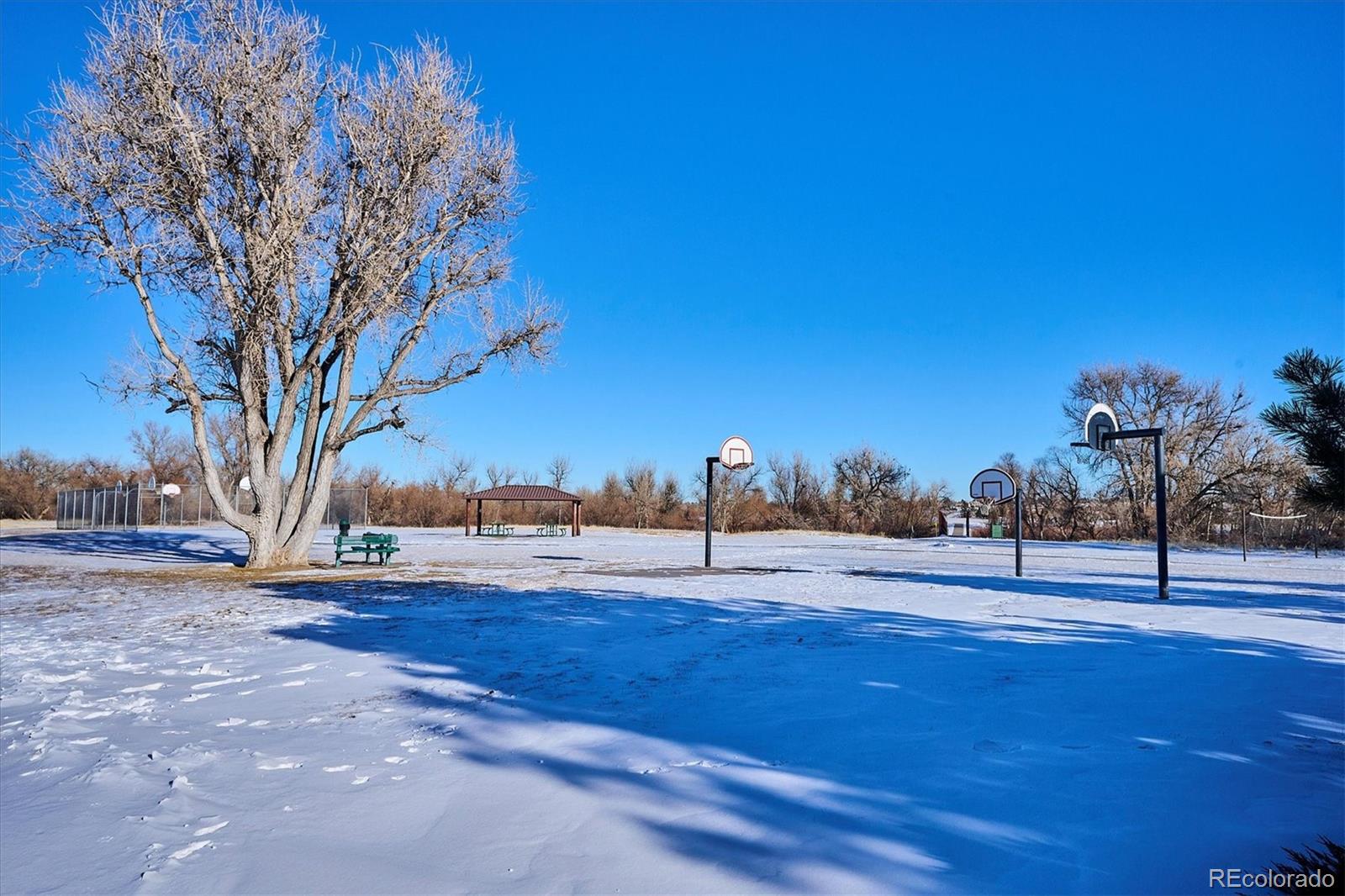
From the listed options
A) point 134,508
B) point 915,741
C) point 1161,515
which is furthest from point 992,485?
point 134,508

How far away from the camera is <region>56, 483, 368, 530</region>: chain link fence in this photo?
3734cm

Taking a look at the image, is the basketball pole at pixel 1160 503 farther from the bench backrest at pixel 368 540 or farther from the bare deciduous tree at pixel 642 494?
the bare deciduous tree at pixel 642 494

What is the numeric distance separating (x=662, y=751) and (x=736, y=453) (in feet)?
52.7

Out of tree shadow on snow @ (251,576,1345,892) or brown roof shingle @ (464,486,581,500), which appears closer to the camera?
tree shadow on snow @ (251,576,1345,892)

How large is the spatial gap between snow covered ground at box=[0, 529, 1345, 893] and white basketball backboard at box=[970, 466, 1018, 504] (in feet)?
34.7

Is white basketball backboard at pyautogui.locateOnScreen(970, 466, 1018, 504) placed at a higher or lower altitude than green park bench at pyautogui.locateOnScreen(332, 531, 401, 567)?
higher

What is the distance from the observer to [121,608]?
31.8 feet

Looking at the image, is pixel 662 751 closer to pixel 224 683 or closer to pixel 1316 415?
pixel 224 683

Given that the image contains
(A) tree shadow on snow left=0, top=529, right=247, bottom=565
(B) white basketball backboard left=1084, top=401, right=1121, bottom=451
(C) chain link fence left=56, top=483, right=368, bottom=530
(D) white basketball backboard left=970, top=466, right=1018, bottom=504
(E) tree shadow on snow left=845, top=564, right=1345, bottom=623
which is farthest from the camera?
(C) chain link fence left=56, top=483, right=368, bottom=530

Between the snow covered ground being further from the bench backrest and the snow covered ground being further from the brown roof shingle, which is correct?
the brown roof shingle

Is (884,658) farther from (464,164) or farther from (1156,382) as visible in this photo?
(1156,382)

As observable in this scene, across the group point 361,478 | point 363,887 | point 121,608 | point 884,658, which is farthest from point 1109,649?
point 361,478

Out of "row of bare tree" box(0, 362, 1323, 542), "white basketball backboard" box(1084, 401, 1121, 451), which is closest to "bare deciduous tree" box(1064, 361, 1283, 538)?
"row of bare tree" box(0, 362, 1323, 542)

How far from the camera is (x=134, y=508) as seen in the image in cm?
3756
